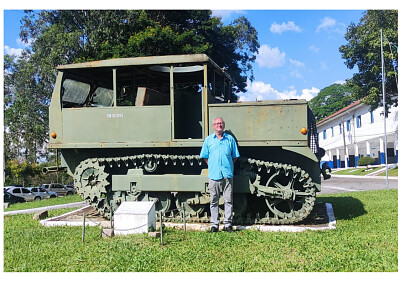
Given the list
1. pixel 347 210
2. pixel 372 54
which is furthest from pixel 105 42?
pixel 372 54

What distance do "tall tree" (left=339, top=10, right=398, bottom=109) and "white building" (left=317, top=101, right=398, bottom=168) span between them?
11.1 feet

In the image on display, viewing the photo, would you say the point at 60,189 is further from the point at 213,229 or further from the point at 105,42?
the point at 213,229

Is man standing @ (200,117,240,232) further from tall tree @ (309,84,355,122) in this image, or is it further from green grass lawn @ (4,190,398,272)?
tall tree @ (309,84,355,122)

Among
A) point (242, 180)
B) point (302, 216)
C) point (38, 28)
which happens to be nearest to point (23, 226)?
point (242, 180)

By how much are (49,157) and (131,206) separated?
34.9 m

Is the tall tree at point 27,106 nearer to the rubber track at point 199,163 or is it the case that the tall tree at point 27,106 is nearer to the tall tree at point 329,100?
the rubber track at point 199,163

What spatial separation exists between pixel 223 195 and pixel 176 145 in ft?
4.51

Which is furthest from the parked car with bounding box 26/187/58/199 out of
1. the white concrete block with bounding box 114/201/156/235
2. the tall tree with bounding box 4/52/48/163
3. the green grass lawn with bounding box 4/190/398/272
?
the white concrete block with bounding box 114/201/156/235

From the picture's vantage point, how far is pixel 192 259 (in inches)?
210

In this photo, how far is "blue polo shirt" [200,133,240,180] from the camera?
712cm

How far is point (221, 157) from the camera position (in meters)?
7.13

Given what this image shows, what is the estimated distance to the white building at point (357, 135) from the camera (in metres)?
38.6

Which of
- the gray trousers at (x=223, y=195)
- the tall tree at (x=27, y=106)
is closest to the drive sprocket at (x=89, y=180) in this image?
the gray trousers at (x=223, y=195)

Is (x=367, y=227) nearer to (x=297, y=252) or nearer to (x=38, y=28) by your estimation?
(x=297, y=252)
